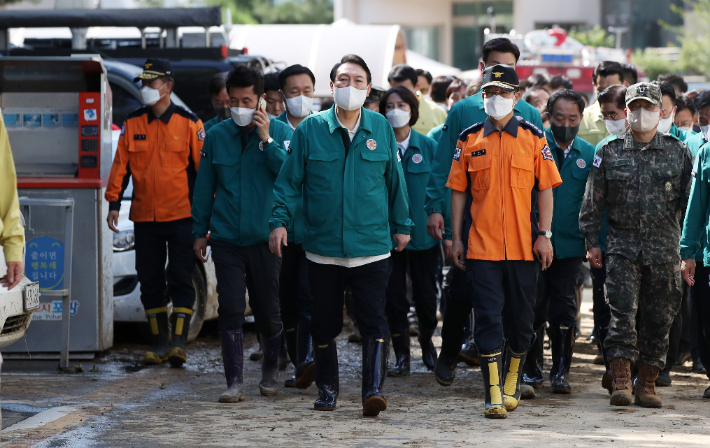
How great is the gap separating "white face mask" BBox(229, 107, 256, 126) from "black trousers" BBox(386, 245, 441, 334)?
1.67 meters

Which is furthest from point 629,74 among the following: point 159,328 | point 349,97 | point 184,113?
point 159,328

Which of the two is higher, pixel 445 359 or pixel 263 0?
pixel 263 0

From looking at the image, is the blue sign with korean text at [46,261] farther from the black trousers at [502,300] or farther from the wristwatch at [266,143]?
the black trousers at [502,300]

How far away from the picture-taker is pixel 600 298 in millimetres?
7504

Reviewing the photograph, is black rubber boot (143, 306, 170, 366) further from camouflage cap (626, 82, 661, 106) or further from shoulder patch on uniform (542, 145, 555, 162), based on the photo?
camouflage cap (626, 82, 661, 106)

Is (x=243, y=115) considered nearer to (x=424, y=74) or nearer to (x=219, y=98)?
(x=219, y=98)

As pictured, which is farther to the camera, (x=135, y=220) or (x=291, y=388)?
(x=135, y=220)

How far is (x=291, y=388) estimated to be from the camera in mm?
7305

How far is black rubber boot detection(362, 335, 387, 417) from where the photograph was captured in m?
6.09

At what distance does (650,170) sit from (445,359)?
189 centimetres

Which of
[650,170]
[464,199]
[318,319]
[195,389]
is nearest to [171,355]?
[195,389]

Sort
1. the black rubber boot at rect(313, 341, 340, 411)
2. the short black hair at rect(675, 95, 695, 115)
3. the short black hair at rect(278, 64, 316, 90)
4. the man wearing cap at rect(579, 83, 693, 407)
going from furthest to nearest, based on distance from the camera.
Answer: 1. the short black hair at rect(675, 95, 695, 115)
2. the short black hair at rect(278, 64, 316, 90)
3. the man wearing cap at rect(579, 83, 693, 407)
4. the black rubber boot at rect(313, 341, 340, 411)

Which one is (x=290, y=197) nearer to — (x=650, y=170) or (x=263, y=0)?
(x=650, y=170)

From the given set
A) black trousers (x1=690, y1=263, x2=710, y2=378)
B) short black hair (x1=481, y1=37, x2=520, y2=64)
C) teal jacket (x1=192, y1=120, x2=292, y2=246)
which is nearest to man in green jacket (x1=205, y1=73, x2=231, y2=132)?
teal jacket (x1=192, y1=120, x2=292, y2=246)
